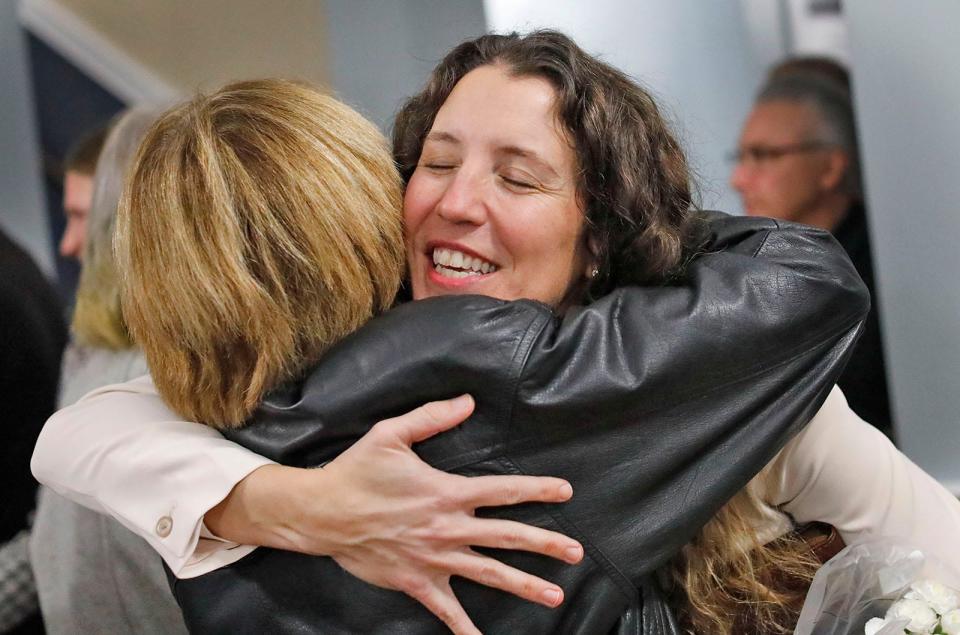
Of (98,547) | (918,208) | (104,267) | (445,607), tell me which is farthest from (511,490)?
(918,208)

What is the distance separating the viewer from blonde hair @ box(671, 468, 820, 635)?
1587mm

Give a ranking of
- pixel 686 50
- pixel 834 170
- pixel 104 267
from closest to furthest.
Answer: pixel 104 267 < pixel 834 170 < pixel 686 50

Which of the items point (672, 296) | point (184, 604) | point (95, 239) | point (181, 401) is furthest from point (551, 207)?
point (95, 239)

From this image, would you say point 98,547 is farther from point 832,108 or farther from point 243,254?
point 832,108

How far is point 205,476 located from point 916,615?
0.88 m

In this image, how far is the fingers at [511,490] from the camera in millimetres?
1372

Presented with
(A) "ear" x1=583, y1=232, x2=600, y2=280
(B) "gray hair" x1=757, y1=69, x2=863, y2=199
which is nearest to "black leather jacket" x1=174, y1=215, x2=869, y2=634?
(A) "ear" x1=583, y1=232, x2=600, y2=280

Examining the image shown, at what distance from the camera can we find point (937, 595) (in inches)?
57.6

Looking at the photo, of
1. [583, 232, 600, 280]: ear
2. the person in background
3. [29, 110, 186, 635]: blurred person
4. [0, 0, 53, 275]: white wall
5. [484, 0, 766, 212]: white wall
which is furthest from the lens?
[0, 0, 53, 275]: white wall

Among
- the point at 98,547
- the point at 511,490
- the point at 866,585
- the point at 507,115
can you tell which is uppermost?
the point at 507,115

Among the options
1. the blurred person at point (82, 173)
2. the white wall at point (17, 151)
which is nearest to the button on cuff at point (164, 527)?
the blurred person at point (82, 173)

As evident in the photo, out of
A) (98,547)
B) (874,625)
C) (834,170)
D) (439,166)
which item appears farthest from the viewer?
(834,170)

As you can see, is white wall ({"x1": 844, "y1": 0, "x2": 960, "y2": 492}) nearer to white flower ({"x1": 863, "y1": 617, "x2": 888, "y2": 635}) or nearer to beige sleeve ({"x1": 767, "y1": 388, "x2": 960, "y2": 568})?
beige sleeve ({"x1": 767, "y1": 388, "x2": 960, "y2": 568})

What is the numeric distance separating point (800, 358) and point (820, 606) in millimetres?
330
